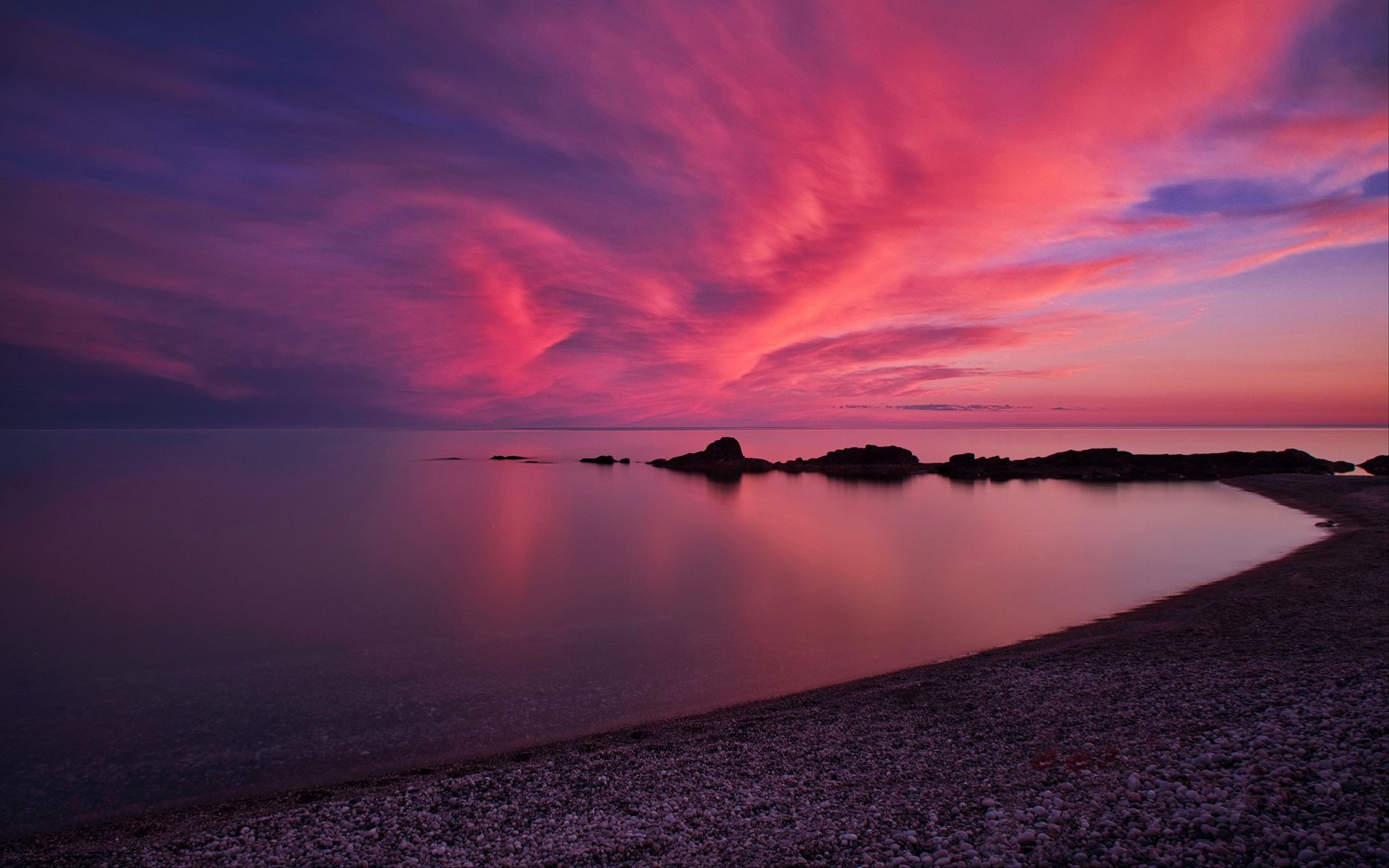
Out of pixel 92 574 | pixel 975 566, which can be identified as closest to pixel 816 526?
pixel 975 566

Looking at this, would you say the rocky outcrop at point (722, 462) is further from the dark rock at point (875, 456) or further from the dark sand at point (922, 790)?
the dark sand at point (922, 790)

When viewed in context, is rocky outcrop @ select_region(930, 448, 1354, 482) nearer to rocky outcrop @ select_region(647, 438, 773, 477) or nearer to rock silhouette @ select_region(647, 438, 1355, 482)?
rock silhouette @ select_region(647, 438, 1355, 482)

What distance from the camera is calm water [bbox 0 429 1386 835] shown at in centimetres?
1118

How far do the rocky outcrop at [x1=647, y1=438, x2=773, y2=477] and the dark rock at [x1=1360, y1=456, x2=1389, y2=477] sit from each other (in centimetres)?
5983

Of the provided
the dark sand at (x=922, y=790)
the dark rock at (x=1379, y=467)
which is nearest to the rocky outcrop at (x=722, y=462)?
the dark rock at (x=1379, y=467)

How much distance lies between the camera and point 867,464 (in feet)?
244

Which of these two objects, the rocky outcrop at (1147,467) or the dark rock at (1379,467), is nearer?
the dark rock at (1379,467)

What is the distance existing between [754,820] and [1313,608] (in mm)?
17413

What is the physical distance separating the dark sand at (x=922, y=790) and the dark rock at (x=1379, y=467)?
235 feet

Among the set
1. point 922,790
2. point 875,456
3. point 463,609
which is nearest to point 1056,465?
point 875,456

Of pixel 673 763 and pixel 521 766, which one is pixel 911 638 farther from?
pixel 521 766

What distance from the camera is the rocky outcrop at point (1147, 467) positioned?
63.2 m

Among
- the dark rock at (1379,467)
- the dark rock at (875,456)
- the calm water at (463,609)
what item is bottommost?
the calm water at (463,609)

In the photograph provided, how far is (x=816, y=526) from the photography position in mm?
37781
